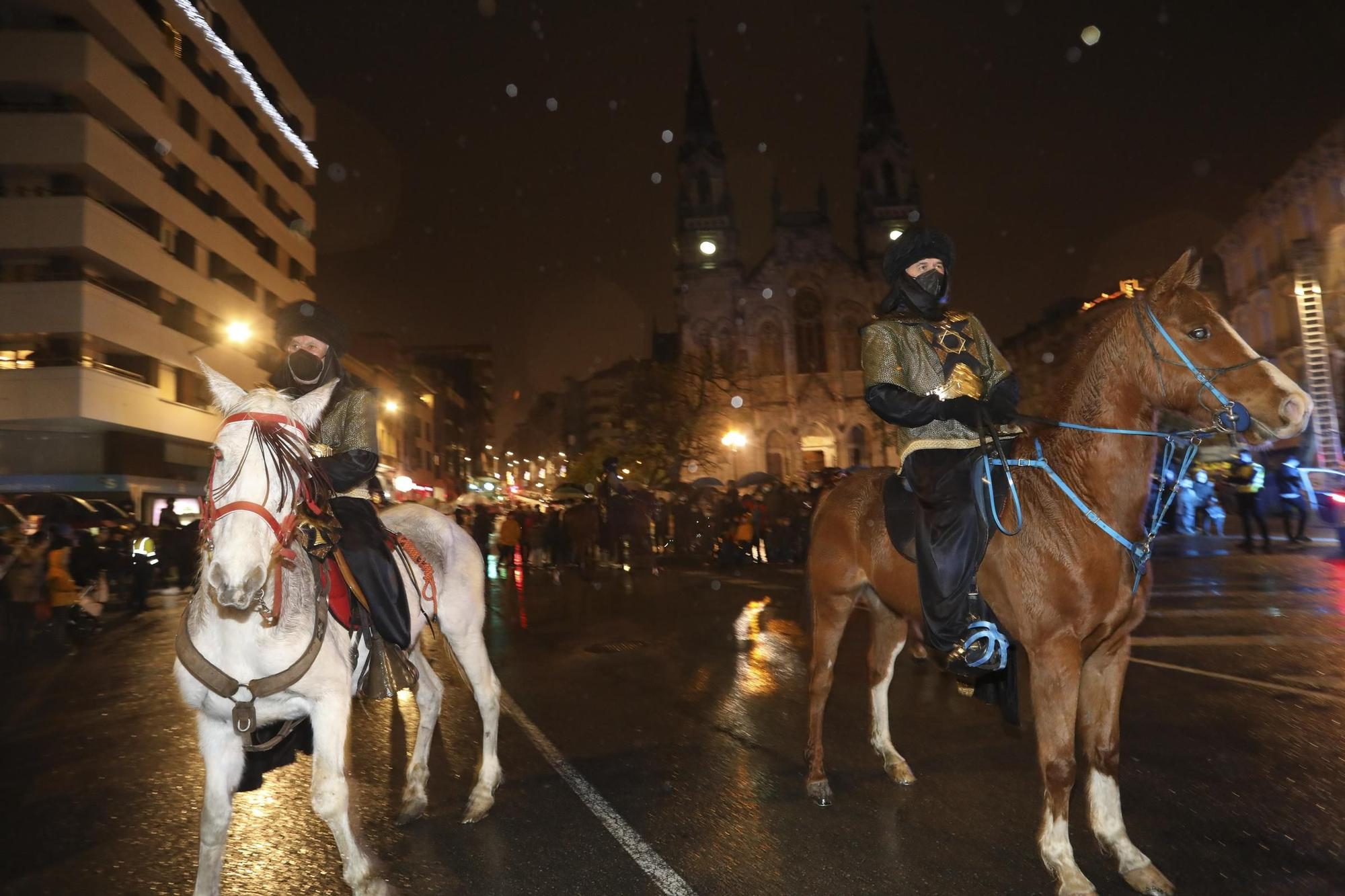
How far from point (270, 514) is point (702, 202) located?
6306 centimetres

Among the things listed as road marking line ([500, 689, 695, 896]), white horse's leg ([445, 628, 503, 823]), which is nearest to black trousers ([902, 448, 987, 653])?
road marking line ([500, 689, 695, 896])

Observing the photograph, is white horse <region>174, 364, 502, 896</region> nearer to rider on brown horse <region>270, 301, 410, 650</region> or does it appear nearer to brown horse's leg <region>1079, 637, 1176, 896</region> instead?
rider on brown horse <region>270, 301, 410, 650</region>

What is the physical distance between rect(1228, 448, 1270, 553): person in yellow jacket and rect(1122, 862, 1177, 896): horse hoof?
15704 mm

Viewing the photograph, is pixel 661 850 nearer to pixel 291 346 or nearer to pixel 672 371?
pixel 291 346

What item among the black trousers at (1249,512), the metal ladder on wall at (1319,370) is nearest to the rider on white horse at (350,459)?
the black trousers at (1249,512)

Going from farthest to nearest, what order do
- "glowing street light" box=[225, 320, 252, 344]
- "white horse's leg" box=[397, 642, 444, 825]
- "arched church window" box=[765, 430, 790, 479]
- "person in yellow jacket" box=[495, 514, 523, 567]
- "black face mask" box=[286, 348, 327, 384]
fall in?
"arched church window" box=[765, 430, 790, 479], "glowing street light" box=[225, 320, 252, 344], "person in yellow jacket" box=[495, 514, 523, 567], "white horse's leg" box=[397, 642, 444, 825], "black face mask" box=[286, 348, 327, 384]

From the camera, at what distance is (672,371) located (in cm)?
4297

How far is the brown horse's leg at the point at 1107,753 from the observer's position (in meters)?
3.60

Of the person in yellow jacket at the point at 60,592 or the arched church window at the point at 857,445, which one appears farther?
the arched church window at the point at 857,445

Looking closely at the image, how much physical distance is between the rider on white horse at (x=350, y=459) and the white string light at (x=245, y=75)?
38032 millimetres

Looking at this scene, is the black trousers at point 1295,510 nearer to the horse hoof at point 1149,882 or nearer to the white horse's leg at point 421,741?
the horse hoof at point 1149,882

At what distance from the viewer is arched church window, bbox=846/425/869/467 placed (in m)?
57.8

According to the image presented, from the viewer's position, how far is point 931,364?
4.45 meters

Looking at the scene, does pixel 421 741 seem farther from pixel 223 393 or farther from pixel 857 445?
pixel 857 445
